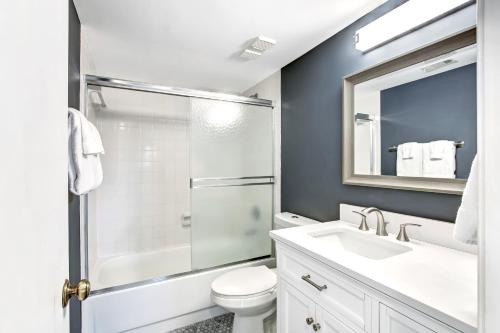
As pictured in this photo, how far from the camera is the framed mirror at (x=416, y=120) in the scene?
3.55 ft

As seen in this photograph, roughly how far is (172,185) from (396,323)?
103 inches

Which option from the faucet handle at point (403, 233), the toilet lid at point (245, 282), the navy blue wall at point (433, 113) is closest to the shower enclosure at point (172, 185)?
the toilet lid at point (245, 282)

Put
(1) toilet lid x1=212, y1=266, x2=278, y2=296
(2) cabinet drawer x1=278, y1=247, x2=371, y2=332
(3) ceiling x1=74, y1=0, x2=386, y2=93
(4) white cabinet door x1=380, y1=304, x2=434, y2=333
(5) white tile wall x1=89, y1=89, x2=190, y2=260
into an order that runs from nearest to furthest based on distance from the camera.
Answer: (4) white cabinet door x1=380, y1=304, x2=434, y2=333 → (2) cabinet drawer x1=278, y1=247, x2=371, y2=332 → (3) ceiling x1=74, y1=0, x2=386, y2=93 → (1) toilet lid x1=212, y1=266, x2=278, y2=296 → (5) white tile wall x1=89, y1=89, x2=190, y2=260

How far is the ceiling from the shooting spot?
1.42 meters

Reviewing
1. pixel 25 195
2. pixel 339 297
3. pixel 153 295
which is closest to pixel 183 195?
pixel 153 295

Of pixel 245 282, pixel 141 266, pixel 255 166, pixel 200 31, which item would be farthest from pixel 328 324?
pixel 141 266

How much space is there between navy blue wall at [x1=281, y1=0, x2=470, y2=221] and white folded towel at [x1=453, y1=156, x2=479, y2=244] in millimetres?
654

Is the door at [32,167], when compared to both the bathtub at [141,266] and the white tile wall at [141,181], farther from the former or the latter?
the white tile wall at [141,181]

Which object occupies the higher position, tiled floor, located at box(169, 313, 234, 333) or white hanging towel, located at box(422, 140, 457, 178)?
white hanging towel, located at box(422, 140, 457, 178)

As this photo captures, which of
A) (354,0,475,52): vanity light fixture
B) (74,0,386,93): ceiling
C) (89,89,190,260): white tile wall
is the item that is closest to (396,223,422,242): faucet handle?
(354,0,475,52): vanity light fixture

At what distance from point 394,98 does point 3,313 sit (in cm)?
169

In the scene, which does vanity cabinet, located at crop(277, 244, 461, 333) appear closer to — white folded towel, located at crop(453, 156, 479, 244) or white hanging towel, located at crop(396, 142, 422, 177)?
white folded towel, located at crop(453, 156, 479, 244)

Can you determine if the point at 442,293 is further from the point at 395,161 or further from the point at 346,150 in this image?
the point at 346,150

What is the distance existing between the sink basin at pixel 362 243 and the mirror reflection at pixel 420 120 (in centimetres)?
40
